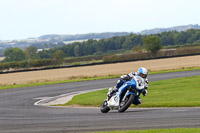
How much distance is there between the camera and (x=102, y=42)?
16638 centimetres

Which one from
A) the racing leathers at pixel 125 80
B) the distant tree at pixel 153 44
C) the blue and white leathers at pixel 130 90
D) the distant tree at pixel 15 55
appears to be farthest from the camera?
the distant tree at pixel 15 55

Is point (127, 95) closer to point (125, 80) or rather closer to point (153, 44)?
point (125, 80)

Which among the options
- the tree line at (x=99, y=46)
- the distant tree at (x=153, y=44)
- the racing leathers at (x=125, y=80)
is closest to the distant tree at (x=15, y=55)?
the tree line at (x=99, y=46)

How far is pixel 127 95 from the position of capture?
15508 millimetres

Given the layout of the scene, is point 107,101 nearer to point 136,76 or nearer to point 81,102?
point 136,76

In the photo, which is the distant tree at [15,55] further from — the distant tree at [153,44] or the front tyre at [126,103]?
the front tyre at [126,103]

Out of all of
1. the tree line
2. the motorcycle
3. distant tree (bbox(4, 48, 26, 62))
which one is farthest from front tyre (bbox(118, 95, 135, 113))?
distant tree (bbox(4, 48, 26, 62))

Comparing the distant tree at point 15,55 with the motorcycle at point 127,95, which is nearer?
the motorcycle at point 127,95

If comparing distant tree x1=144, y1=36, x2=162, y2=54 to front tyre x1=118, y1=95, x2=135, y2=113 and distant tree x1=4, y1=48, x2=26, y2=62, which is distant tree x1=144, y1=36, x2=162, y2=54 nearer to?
distant tree x1=4, y1=48, x2=26, y2=62

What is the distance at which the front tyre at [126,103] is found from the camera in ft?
50.4

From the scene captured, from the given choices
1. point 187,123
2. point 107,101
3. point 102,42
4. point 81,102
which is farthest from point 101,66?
point 102,42

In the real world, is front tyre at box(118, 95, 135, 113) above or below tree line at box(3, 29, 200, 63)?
above

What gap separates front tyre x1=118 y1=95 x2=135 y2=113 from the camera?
1537 centimetres

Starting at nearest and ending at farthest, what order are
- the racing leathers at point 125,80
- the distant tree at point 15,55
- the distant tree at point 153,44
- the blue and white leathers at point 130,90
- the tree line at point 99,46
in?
the blue and white leathers at point 130,90, the racing leathers at point 125,80, the distant tree at point 153,44, the distant tree at point 15,55, the tree line at point 99,46
